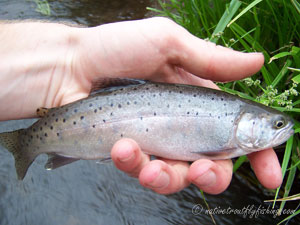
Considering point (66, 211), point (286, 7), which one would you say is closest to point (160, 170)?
point (66, 211)

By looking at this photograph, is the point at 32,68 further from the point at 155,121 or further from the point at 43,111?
the point at 155,121

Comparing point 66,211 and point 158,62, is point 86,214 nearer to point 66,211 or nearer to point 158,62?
point 66,211

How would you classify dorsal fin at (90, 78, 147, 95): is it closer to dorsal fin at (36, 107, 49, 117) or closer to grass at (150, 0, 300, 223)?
dorsal fin at (36, 107, 49, 117)

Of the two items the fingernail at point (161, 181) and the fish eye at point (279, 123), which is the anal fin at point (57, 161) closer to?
the fingernail at point (161, 181)

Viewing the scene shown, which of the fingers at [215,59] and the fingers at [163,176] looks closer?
the fingers at [163,176]

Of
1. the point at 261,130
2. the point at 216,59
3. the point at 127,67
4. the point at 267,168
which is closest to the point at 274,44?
the point at 216,59

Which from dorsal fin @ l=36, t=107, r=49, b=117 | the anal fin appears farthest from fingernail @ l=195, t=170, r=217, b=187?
dorsal fin @ l=36, t=107, r=49, b=117

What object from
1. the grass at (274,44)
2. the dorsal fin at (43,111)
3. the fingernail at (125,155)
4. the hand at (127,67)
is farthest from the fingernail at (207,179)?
the dorsal fin at (43,111)
